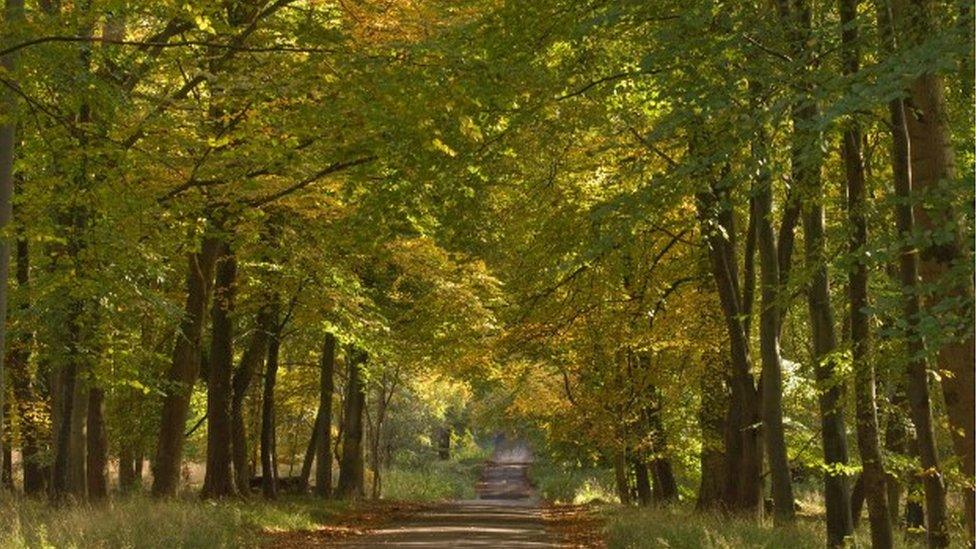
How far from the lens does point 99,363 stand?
17.3 m

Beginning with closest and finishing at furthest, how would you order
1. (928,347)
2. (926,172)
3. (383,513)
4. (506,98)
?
(928,347)
(926,172)
(506,98)
(383,513)

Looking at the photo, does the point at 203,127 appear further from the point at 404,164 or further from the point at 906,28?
the point at 906,28

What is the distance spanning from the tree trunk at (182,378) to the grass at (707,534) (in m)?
7.94

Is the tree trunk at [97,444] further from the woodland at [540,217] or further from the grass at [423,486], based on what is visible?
the grass at [423,486]

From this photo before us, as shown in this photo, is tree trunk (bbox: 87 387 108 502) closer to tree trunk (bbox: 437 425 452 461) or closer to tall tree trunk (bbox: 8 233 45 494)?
tall tree trunk (bbox: 8 233 45 494)

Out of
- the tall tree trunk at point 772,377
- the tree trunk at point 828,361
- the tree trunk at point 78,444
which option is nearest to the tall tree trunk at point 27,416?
the tree trunk at point 78,444

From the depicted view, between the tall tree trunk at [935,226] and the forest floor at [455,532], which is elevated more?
the tall tree trunk at [935,226]

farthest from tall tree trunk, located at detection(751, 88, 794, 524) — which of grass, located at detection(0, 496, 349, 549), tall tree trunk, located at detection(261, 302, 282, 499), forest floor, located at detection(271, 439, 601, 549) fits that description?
tall tree trunk, located at detection(261, 302, 282, 499)

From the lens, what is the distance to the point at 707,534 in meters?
12.7

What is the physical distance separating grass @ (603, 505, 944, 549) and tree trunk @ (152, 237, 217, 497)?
7942 mm

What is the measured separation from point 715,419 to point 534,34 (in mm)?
13858

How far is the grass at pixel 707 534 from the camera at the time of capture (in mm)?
13547

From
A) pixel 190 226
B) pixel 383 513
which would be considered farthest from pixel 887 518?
pixel 383 513

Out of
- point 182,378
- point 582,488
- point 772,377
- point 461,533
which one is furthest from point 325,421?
point 582,488
